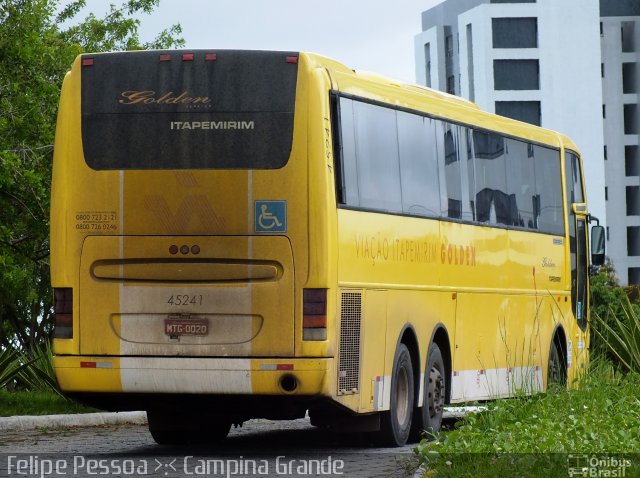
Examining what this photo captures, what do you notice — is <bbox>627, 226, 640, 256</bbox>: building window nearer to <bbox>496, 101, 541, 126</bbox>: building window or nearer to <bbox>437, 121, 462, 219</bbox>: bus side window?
<bbox>496, 101, 541, 126</bbox>: building window

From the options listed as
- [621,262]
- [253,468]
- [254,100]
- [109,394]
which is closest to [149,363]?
[109,394]

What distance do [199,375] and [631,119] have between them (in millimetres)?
96857

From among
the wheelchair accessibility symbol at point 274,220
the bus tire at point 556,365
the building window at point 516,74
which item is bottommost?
the bus tire at point 556,365

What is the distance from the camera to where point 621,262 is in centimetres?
10494

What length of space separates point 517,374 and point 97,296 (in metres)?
7.05

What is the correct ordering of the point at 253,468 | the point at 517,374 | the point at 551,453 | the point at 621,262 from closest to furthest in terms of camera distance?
the point at 551,453 → the point at 253,468 → the point at 517,374 → the point at 621,262

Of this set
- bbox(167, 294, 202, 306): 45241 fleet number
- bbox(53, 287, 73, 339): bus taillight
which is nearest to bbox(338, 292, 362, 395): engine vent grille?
bbox(167, 294, 202, 306): 45241 fleet number

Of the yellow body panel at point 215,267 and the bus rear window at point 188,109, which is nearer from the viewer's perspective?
the yellow body panel at point 215,267

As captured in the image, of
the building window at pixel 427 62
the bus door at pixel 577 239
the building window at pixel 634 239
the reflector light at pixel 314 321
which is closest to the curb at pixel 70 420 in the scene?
the reflector light at pixel 314 321

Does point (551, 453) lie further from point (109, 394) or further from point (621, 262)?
point (621, 262)

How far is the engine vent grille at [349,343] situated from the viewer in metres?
14.4

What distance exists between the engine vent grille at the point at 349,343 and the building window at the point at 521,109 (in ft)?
277

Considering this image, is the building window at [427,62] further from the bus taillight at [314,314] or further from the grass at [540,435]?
the bus taillight at [314,314]

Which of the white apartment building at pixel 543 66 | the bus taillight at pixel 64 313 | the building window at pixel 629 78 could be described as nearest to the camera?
the bus taillight at pixel 64 313
